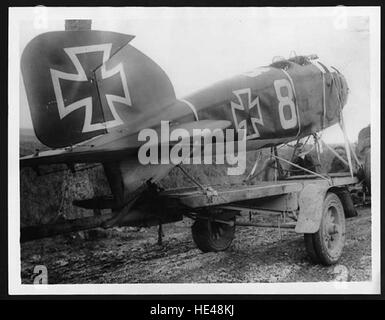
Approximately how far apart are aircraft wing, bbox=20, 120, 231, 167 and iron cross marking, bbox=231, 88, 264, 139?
12.5 inches

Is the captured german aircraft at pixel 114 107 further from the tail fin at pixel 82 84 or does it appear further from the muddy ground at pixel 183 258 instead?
the muddy ground at pixel 183 258

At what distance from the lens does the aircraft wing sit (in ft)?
→ 12.7

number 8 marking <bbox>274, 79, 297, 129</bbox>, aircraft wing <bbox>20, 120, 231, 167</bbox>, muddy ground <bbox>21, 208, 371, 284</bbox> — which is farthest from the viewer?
Answer: number 8 marking <bbox>274, 79, 297, 129</bbox>

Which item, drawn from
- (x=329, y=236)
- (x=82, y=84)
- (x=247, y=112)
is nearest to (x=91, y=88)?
(x=82, y=84)

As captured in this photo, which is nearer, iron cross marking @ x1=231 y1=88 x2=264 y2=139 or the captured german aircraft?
the captured german aircraft

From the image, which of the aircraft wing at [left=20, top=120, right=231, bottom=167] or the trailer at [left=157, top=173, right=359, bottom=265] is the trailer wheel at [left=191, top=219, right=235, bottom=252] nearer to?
the trailer at [left=157, top=173, right=359, bottom=265]

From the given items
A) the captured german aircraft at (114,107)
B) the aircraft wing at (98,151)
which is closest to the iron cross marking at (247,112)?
the captured german aircraft at (114,107)

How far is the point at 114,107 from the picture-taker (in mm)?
3916

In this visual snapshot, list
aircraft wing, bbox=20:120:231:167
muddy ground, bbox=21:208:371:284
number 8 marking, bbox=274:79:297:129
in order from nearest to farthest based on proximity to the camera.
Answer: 1. aircraft wing, bbox=20:120:231:167
2. muddy ground, bbox=21:208:371:284
3. number 8 marking, bbox=274:79:297:129

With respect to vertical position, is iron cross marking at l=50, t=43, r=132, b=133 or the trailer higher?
iron cross marking at l=50, t=43, r=132, b=133

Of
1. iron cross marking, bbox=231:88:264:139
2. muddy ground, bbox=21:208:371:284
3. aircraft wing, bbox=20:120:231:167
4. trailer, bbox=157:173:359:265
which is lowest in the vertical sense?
muddy ground, bbox=21:208:371:284

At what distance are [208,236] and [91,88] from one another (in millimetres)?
1281

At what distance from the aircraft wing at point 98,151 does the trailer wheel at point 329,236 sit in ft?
3.65

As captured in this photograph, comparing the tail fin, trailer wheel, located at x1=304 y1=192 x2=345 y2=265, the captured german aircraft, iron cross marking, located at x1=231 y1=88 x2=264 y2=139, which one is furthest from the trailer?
the tail fin
